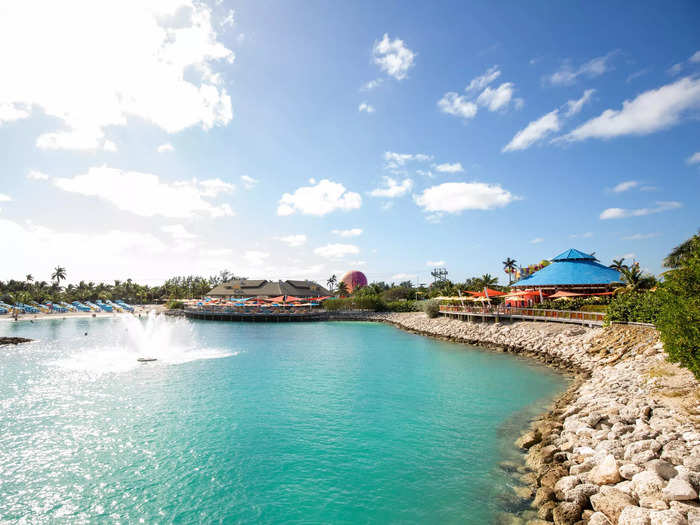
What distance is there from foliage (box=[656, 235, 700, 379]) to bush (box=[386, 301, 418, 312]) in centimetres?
5718

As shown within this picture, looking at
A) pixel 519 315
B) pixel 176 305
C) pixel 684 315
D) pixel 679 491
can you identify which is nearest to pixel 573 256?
pixel 519 315

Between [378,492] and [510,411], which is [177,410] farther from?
[510,411]

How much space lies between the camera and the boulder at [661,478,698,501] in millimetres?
7773

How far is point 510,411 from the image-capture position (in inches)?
674

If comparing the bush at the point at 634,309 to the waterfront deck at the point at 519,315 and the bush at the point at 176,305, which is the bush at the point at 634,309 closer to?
the waterfront deck at the point at 519,315

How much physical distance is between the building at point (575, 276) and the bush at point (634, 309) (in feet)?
52.1

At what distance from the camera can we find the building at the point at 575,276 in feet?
139

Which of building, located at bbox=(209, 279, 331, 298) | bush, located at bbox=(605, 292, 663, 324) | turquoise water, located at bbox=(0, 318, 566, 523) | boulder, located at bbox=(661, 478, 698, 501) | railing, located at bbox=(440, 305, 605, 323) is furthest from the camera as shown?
building, located at bbox=(209, 279, 331, 298)

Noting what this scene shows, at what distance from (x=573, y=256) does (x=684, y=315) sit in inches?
1598

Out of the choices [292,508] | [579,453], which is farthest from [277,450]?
[579,453]

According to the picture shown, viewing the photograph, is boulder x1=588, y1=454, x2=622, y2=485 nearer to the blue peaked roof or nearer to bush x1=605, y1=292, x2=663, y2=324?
bush x1=605, y1=292, x2=663, y2=324

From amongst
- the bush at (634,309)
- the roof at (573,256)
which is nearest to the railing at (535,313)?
the bush at (634,309)

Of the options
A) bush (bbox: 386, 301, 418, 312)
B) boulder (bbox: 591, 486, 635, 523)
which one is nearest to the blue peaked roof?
bush (bbox: 386, 301, 418, 312)

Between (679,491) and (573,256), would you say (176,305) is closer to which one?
(573,256)
